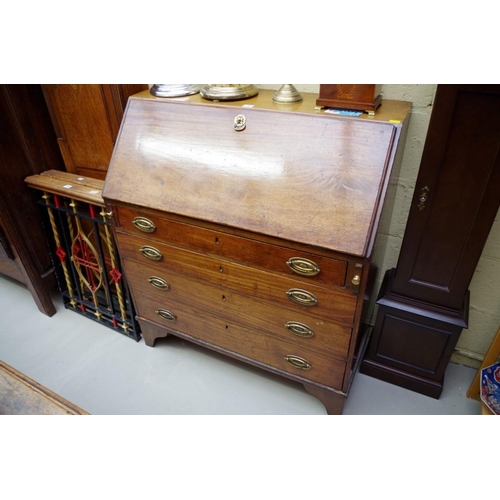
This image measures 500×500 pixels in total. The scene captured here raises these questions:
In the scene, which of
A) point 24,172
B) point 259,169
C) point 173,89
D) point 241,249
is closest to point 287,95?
point 259,169

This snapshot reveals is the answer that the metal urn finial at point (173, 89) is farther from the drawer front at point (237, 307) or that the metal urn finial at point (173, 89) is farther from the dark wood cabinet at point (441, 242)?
the dark wood cabinet at point (441, 242)

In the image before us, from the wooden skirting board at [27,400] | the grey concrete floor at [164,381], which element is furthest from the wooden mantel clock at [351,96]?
the wooden skirting board at [27,400]

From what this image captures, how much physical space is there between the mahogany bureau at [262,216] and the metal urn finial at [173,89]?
0.16ft

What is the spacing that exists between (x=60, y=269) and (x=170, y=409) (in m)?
1.10

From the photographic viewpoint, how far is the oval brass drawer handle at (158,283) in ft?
5.42

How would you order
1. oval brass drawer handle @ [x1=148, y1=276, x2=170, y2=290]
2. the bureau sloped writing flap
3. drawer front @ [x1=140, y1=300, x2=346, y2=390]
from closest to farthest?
the bureau sloped writing flap, drawer front @ [x1=140, y1=300, x2=346, y2=390], oval brass drawer handle @ [x1=148, y1=276, x2=170, y2=290]

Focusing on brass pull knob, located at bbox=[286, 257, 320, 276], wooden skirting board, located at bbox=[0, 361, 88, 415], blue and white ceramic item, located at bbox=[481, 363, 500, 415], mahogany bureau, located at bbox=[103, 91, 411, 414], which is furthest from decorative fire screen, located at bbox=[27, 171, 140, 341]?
blue and white ceramic item, located at bbox=[481, 363, 500, 415]

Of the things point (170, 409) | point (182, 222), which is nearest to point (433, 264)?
point (182, 222)

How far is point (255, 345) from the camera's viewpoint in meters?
1.61

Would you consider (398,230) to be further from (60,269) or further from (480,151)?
(60,269)

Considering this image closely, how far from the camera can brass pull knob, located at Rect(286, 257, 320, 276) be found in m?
1.21

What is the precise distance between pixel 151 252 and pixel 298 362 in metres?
0.76

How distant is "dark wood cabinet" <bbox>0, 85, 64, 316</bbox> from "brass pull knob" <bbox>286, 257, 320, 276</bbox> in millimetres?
1497

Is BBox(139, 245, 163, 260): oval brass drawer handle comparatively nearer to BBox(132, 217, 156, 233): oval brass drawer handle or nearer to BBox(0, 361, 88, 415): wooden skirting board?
BBox(132, 217, 156, 233): oval brass drawer handle
